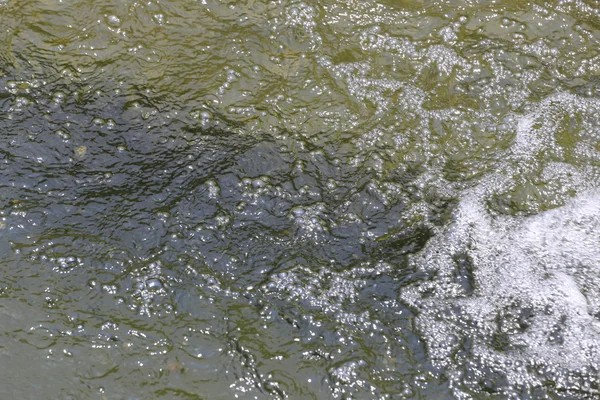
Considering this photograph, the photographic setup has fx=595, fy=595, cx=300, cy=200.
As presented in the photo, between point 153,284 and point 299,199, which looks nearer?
point 153,284

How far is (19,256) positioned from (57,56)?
1.23 m

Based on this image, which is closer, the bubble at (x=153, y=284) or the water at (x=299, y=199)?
the water at (x=299, y=199)

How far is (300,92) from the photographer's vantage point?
3.11 m

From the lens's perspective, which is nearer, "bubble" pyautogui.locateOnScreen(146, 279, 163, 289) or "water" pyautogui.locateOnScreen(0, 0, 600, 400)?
"water" pyautogui.locateOnScreen(0, 0, 600, 400)

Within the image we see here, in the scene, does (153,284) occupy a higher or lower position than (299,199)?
lower

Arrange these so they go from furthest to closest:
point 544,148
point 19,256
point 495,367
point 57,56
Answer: point 57,56 < point 544,148 < point 19,256 < point 495,367

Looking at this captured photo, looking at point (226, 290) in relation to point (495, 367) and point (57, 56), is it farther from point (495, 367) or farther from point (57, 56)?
point (57, 56)

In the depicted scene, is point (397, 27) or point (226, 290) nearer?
point (226, 290)

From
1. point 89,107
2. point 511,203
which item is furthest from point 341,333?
point 89,107

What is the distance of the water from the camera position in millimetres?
2240

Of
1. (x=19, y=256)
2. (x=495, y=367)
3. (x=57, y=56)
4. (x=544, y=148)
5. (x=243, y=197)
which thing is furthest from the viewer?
(x=57, y=56)

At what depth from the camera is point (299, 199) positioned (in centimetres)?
269

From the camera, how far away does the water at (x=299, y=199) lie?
2.24m

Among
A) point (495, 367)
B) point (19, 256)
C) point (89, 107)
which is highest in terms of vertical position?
point (89, 107)
